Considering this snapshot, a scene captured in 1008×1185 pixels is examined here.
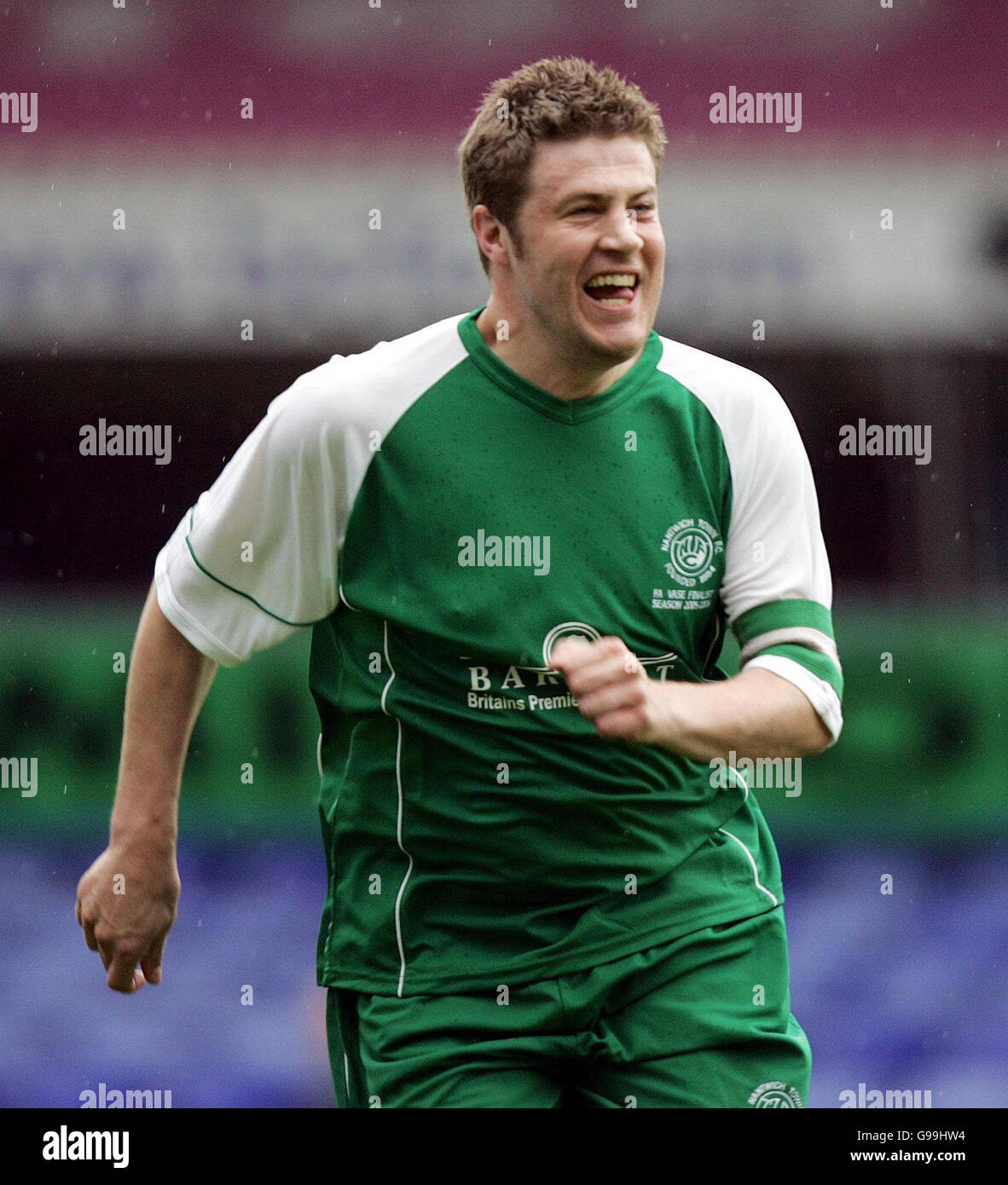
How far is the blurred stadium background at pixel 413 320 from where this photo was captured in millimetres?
4668

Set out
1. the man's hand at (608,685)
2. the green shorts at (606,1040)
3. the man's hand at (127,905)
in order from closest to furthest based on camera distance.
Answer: the man's hand at (608,685), the green shorts at (606,1040), the man's hand at (127,905)

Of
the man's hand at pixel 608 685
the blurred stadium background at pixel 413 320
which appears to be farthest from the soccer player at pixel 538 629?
the blurred stadium background at pixel 413 320

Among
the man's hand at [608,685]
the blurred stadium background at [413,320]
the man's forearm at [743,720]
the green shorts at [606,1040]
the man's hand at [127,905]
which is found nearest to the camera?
the man's hand at [608,685]

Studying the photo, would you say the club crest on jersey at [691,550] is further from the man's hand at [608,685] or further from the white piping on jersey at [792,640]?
the man's hand at [608,685]

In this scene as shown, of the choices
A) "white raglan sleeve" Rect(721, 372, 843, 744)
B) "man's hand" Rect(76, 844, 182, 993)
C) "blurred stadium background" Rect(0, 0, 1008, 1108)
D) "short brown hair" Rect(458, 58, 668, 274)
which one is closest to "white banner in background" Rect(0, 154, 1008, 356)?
"blurred stadium background" Rect(0, 0, 1008, 1108)

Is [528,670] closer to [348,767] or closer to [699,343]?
[348,767]

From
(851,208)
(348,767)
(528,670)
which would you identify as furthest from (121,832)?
(851,208)

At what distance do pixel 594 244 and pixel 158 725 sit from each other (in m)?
0.88

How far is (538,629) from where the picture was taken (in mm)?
2455

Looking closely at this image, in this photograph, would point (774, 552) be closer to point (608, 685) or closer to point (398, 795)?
point (608, 685)

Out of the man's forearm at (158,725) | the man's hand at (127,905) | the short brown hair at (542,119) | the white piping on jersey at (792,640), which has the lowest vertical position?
the man's hand at (127,905)

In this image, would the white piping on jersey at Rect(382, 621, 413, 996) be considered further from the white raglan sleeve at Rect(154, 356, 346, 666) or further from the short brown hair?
the short brown hair

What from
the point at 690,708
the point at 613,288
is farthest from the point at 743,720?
the point at 613,288

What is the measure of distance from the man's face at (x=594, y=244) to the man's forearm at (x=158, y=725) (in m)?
0.68
